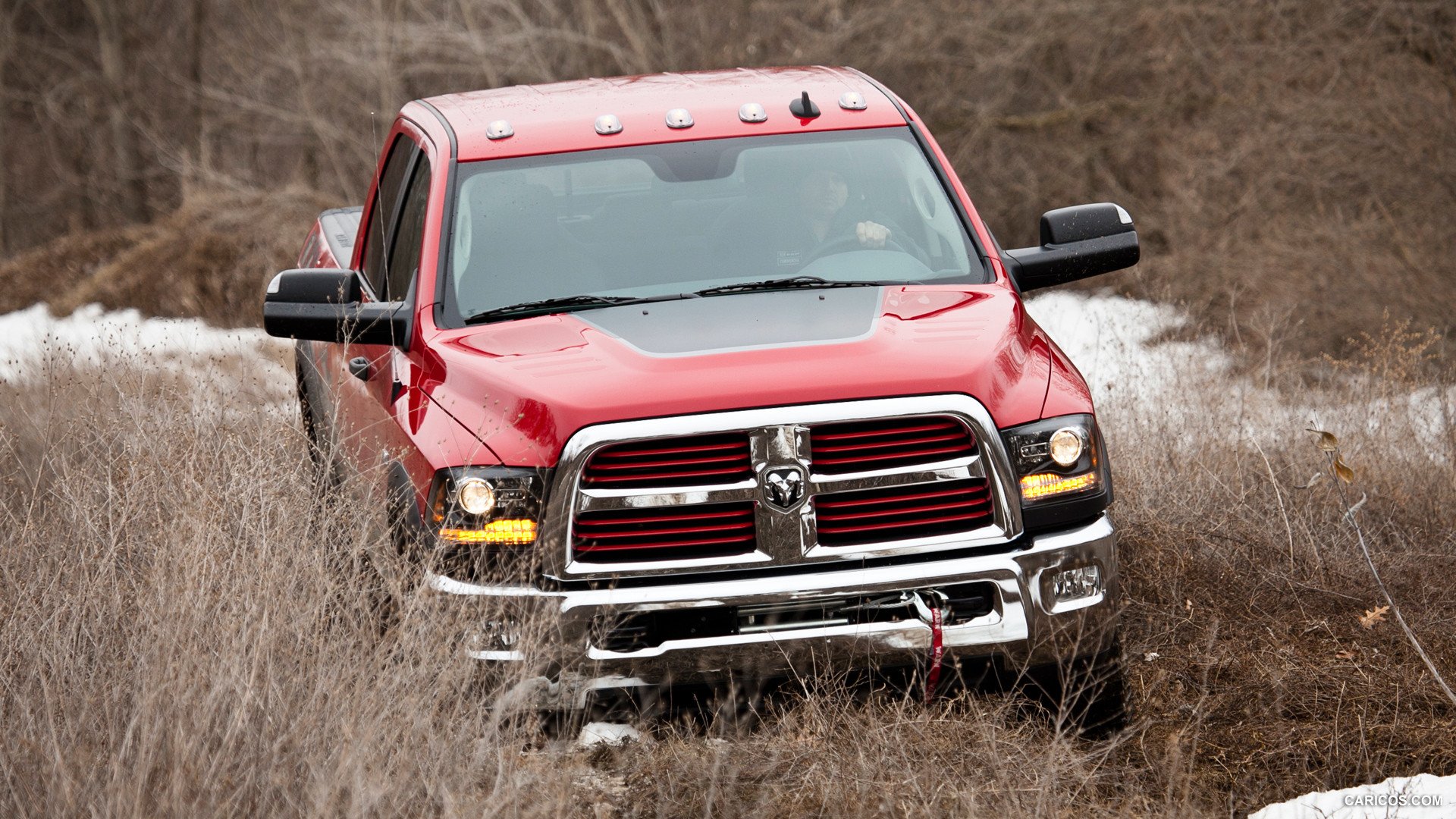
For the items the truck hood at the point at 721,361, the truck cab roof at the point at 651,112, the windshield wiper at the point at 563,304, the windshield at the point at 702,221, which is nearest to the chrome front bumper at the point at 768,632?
the truck hood at the point at 721,361

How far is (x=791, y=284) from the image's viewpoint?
16.0 ft

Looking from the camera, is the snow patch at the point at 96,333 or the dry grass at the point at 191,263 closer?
the snow patch at the point at 96,333

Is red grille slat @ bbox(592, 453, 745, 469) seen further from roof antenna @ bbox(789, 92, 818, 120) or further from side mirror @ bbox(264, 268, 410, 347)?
roof antenna @ bbox(789, 92, 818, 120)

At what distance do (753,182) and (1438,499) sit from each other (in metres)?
3.28

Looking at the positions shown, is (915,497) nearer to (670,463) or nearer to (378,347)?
(670,463)

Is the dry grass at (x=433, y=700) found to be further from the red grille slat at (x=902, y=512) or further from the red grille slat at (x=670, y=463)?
the red grille slat at (x=670, y=463)

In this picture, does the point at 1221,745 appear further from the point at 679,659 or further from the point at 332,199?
the point at 332,199

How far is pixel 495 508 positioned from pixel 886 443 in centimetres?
102

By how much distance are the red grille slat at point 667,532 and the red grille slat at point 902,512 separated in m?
0.21

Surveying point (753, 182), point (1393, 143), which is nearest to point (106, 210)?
point (1393, 143)

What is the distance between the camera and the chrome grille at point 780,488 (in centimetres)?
394

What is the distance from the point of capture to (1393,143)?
36.3ft

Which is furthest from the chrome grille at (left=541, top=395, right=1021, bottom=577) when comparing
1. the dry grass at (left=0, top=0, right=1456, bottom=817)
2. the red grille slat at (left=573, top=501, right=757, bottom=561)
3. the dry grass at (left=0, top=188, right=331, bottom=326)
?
the dry grass at (left=0, top=188, right=331, bottom=326)

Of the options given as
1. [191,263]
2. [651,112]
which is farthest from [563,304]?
[191,263]
